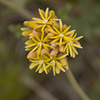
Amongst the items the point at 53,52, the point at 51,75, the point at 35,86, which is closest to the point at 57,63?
the point at 53,52

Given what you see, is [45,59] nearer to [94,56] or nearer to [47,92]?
[47,92]

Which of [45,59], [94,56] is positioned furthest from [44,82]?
[45,59]

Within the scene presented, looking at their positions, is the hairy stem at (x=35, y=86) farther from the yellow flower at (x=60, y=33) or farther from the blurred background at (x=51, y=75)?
the yellow flower at (x=60, y=33)

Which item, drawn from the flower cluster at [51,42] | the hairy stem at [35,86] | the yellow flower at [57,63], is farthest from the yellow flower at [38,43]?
the hairy stem at [35,86]

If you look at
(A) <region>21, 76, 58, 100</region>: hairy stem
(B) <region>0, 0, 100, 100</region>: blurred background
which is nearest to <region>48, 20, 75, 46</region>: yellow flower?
(B) <region>0, 0, 100, 100</region>: blurred background

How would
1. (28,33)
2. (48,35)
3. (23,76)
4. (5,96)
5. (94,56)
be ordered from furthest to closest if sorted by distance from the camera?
(94,56)
(23,76)
(5,96)
(28,33)
(48,35)

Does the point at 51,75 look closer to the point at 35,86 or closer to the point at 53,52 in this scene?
the point at 35,86
